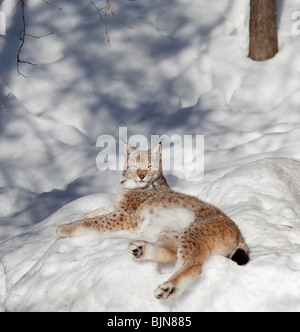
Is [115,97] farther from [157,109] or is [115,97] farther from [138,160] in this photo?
[138,160]

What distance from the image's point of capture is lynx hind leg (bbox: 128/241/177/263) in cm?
317

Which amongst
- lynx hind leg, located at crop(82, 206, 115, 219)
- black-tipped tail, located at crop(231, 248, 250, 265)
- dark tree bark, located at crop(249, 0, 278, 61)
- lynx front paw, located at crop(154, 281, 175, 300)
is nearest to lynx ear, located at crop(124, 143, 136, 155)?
lynx hind leg, located at crop(82, 206, 115, 219)

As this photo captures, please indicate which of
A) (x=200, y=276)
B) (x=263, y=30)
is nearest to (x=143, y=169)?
(x=200, y=276)

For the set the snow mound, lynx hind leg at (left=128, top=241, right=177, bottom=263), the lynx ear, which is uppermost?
the lynx ear

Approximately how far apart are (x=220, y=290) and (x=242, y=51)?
18.2ft

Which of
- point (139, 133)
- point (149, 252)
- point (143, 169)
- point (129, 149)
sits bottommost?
point (149, 252)

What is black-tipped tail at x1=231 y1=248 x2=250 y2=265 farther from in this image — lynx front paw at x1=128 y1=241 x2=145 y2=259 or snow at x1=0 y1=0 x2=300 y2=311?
lynx front paw at x1=128 y1=241 x2=145 y2=259

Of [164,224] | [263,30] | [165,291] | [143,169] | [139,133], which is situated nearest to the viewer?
[165,291]

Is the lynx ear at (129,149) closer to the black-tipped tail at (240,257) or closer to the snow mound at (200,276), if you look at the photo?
the snow mound at (200,276)

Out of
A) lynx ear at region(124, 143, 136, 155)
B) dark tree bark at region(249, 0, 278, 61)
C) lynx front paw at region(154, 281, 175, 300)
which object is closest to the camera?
lynx front paw at region(154, 281, 175, 300)

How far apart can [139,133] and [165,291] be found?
4.29 meters

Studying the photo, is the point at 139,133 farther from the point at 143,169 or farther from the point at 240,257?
the point at 240,257

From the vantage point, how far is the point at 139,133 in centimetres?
709

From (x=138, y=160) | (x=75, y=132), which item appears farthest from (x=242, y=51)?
(x=138, y=160)
